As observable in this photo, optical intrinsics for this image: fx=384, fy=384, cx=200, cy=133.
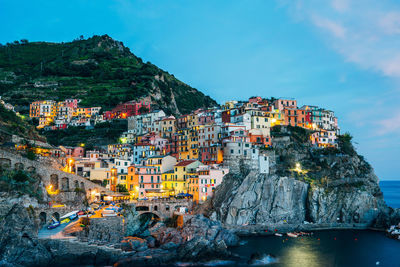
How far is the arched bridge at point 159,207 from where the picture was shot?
190 ft

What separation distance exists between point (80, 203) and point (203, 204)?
19.3 m

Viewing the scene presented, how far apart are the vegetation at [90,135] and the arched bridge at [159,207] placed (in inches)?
1340

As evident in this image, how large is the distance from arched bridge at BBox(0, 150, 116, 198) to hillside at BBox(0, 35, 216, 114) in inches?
2227

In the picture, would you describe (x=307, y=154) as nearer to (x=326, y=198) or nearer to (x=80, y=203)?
(x=326, y=198)

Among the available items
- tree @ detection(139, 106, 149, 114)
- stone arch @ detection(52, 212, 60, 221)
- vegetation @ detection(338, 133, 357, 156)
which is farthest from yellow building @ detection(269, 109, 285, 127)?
stone arch @ detection(52, 212, 60, 221)

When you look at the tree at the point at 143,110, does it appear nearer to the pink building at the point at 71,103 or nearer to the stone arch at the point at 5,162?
the pink building at the point at 71,103

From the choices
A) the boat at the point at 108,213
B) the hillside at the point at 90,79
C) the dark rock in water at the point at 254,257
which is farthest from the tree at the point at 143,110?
the dark rock in water at the point at 254,257

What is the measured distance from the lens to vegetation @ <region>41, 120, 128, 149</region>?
304ft

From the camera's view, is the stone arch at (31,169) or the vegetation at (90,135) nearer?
the stone arch at (31,169)

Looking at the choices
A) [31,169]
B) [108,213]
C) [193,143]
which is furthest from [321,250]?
[31,169]

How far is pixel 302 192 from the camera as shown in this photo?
225 ft

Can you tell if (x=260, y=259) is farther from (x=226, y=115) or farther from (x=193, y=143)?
(x=226, y=115)

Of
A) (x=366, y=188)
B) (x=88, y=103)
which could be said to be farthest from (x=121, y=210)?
(x=88, y=103)

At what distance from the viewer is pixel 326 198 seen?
68.6m
